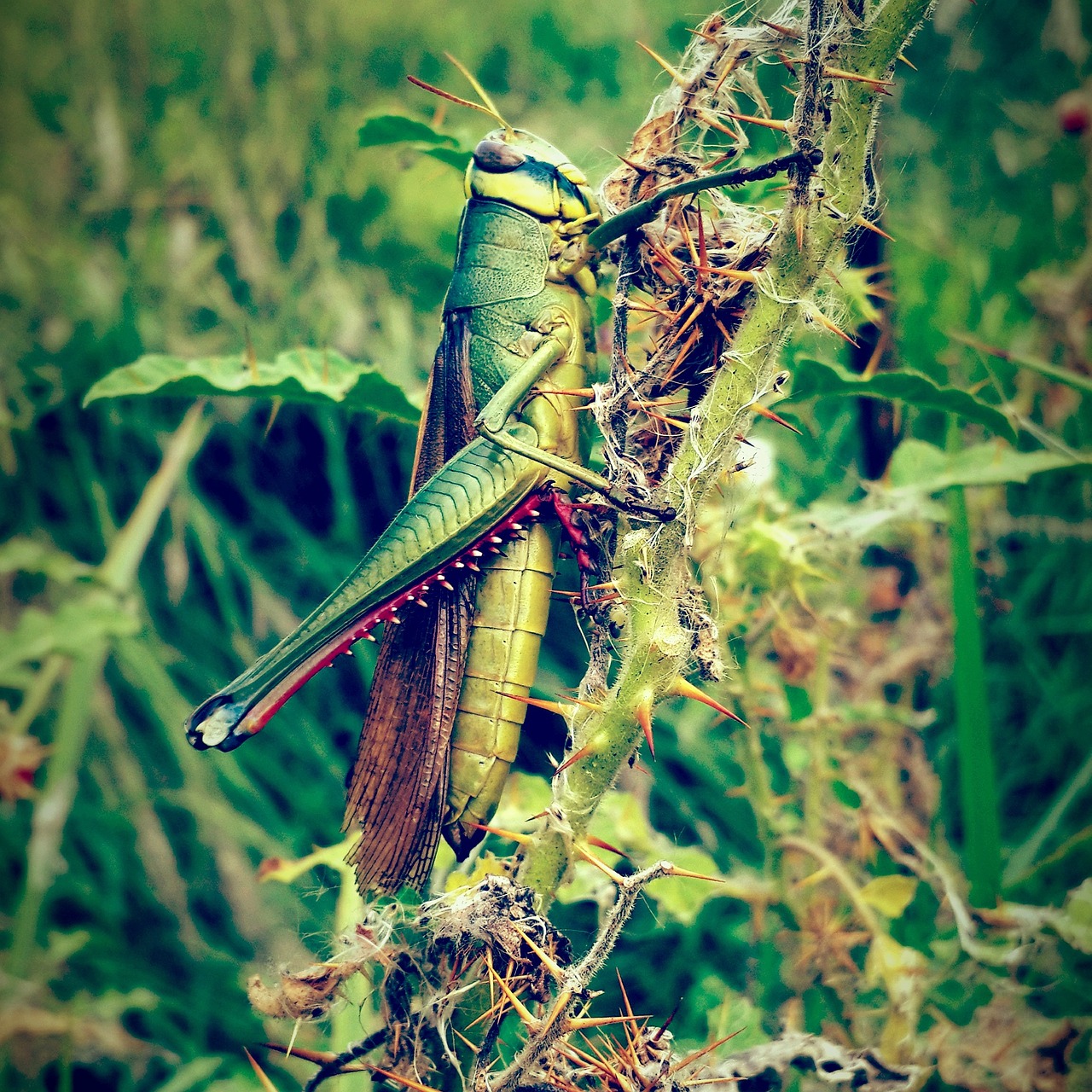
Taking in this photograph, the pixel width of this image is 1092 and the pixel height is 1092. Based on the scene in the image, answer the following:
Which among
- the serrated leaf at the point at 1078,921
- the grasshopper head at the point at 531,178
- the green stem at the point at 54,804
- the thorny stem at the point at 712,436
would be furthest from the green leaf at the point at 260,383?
the serrated leaf at the point at 1078,921

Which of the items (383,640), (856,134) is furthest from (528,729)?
(856,134)

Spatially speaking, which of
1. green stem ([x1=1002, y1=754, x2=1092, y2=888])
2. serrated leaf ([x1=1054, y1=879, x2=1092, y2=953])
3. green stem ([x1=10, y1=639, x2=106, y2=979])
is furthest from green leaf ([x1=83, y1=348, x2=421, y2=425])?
green stem ([x1=1002, y1=754, x2=1092, y2=888])

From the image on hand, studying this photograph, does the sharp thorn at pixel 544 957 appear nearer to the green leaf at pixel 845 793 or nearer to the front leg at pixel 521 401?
the front leg at pixel 521 401

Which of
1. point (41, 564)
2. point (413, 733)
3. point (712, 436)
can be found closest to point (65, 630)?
point (41, 564)

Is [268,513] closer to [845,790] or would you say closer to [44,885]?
[44,885]

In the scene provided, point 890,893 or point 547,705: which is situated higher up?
point 547,705

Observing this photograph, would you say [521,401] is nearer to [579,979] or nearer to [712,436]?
[712,436]
